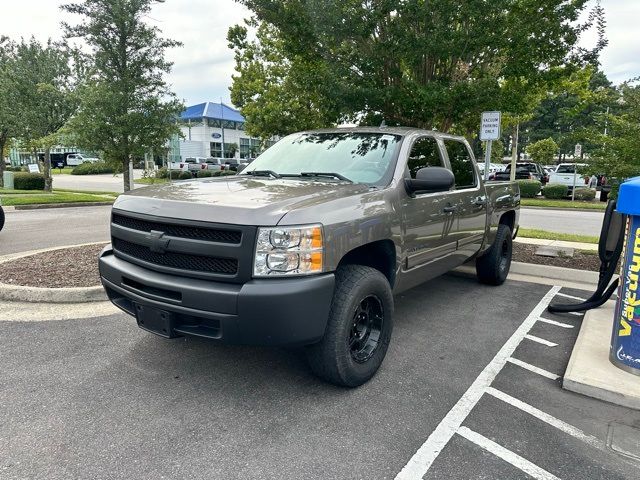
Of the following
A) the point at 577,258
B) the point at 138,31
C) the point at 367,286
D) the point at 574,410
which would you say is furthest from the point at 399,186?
the point at 138,31

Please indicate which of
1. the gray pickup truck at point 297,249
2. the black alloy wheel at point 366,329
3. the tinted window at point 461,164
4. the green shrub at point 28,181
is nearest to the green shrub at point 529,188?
the tinted window at point 461,164

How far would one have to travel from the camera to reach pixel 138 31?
11234 mm

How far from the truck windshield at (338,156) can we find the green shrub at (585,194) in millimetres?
20758

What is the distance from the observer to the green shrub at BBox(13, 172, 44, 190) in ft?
69.7

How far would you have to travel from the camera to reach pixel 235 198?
296cm

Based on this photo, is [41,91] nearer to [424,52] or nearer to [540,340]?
[424,52]

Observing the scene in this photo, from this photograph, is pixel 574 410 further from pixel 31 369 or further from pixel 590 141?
pixel 590 141

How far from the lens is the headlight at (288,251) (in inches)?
103

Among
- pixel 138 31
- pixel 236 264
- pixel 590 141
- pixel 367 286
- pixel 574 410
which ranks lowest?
pixel 574 410

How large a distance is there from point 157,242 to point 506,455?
2.41 metres

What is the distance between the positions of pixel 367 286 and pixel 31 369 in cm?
256

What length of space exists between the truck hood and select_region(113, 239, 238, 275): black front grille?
243mm

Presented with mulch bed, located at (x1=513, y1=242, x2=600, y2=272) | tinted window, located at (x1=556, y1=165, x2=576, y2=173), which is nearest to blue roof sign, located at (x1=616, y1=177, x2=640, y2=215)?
mulch bed, located at (x1=513, y1=242, x2=600, y2=272)

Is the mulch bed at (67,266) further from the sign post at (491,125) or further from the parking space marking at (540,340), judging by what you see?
the parking space marking at (540,340)
